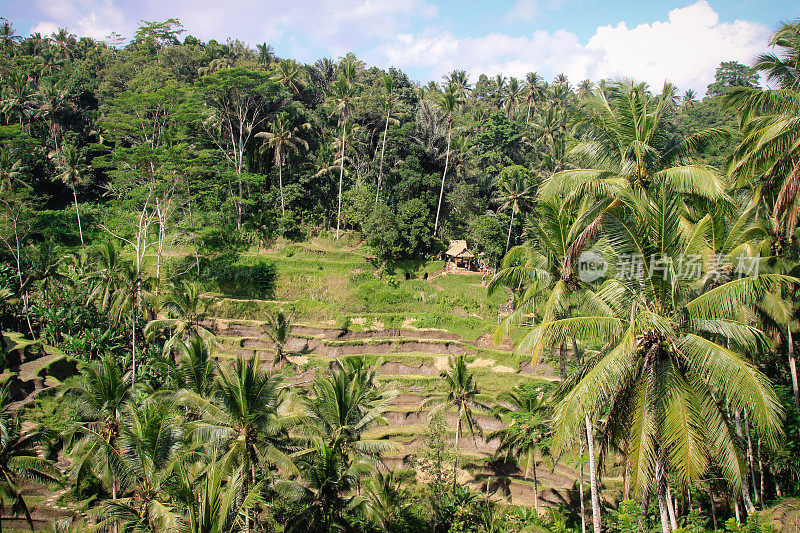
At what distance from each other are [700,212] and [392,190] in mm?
29585

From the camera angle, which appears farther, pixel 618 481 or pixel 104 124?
pixel 104 124

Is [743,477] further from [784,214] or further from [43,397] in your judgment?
[43,397]

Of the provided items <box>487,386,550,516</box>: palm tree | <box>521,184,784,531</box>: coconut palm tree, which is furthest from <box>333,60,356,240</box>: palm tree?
<box>521,184,784,531</box>: coconut palm tree

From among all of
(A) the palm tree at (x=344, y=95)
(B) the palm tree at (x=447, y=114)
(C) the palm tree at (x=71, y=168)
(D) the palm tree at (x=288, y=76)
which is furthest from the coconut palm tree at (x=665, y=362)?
(C) the palm tree at (x=71, y=168)

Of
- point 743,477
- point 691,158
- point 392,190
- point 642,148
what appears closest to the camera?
point 743,477

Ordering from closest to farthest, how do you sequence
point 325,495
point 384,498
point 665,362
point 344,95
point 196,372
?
1. point 665,362
2. point 325,495
3. point 196,372
4. point 384,498
5. point 344,95

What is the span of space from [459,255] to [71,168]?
29465mm

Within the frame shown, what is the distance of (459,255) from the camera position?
112 ft

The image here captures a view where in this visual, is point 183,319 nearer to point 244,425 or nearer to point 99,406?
point 99,406

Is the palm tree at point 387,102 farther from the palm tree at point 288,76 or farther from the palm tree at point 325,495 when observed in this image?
the palm tree at point 325,495

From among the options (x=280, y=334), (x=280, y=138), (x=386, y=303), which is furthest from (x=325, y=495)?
(x=280, y=138)

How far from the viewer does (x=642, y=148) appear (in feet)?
27.3

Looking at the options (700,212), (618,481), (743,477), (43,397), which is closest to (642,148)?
(700,212)

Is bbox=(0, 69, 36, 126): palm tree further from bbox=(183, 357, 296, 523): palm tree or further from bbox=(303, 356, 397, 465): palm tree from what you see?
bbox=(303, 356, 397, 465): palm tree
